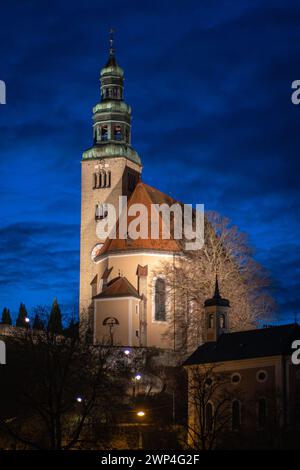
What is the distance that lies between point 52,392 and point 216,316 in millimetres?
19418

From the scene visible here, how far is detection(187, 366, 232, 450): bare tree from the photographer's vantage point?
6794cm

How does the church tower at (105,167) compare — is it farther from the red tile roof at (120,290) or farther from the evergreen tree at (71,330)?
the evergreen tree at (71,330)

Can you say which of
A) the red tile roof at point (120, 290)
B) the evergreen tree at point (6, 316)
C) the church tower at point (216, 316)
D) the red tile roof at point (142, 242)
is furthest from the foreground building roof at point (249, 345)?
the evergreen tree at point (6, 316)

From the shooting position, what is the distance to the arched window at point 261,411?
6906cm

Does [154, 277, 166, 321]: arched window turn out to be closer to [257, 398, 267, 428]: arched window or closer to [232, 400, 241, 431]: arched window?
[232, 400, 241, 431]: arched window

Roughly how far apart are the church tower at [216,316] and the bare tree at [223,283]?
460 cm

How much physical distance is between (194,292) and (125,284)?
7.35 metres

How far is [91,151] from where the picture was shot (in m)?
108

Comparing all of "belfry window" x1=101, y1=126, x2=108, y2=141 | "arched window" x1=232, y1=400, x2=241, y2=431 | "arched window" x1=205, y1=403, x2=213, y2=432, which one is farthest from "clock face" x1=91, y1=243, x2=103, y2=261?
"arched window" x1=232, y1=400, x2=241, y2=431

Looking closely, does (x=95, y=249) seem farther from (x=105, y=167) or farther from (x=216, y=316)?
(x=216, y=316)

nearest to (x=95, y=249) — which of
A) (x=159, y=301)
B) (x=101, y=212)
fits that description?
(x=101, y=212)

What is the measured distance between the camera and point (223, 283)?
86062mm

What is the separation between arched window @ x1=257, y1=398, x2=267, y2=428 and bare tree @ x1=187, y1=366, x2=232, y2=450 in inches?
79.3
